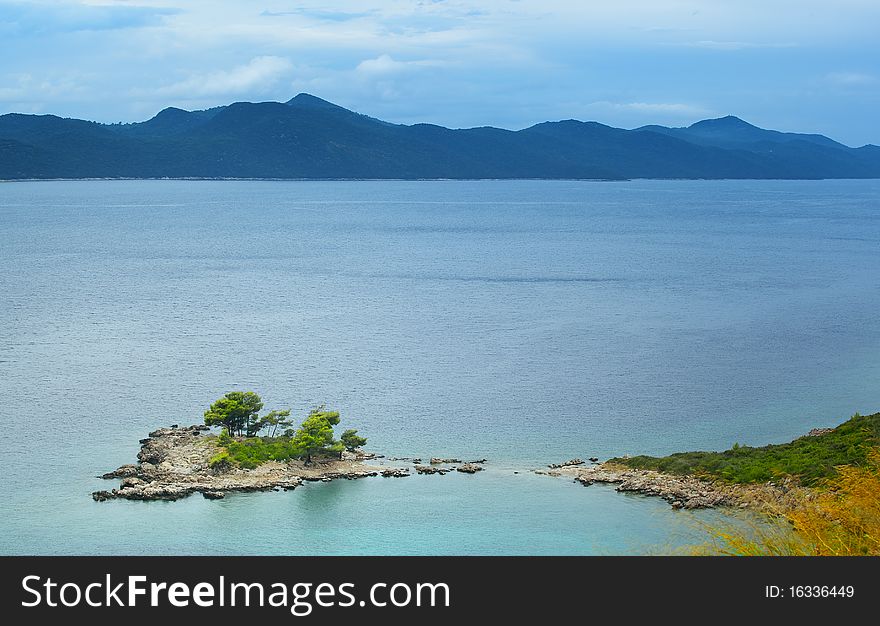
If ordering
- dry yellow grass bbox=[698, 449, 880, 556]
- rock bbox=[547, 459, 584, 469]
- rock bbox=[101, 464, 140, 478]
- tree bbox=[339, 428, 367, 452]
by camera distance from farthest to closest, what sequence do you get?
tree bbox=[339, 428, 367, 452]
rock bbox=[547, 459, 584, 469]
rock bbox=[101, 464, 140, 478]
dry yellow grass bbox=[698, 449, 880, 556]

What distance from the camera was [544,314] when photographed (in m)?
51.8

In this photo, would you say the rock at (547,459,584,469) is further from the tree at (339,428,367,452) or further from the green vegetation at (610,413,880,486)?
the tree at (339,428,367,452)

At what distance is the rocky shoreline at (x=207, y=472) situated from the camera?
2511cm

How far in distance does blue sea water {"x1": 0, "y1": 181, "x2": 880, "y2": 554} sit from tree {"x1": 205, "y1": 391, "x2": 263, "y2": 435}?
2.48 m

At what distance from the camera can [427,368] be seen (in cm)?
3944

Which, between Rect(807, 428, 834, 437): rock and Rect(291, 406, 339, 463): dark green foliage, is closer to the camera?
Rect(291, 406, 339, 463): dark green foliage

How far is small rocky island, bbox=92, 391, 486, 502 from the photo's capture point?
2547cm

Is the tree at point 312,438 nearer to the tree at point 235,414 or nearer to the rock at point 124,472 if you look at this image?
the tree at point 235,414

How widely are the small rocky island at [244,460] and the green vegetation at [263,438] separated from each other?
3 cm

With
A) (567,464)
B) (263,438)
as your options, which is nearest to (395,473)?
(263,438)

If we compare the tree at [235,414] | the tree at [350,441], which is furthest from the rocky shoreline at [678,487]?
the tree at [235,414]

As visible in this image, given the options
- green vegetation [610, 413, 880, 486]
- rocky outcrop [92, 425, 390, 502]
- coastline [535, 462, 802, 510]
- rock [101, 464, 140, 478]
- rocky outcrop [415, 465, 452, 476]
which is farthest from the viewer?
rocky outcrop [415, 465, 452, 476]

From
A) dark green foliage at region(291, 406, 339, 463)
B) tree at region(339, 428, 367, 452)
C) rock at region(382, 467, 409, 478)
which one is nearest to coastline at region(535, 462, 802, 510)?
rock at region(382, 467, 409, 478)

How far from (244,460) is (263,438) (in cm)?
199
